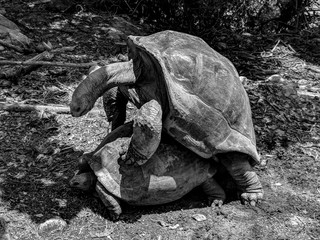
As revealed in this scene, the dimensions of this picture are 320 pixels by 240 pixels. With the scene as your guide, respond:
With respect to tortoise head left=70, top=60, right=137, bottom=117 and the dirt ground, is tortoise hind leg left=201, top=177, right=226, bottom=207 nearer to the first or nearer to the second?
the dirt ground

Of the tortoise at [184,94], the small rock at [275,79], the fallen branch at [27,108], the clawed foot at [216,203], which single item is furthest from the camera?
the small rock at [275,79]

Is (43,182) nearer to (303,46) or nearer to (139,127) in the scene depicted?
(139,127)

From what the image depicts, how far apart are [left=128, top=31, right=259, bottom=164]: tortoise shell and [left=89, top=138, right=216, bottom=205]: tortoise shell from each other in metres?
0.21

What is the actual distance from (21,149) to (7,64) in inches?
64.5

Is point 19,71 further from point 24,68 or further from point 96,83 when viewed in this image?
point 96,83

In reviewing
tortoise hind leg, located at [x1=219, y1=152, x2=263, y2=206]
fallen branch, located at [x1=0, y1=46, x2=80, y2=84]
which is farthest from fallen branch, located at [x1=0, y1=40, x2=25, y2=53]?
tortoise hind leg, located at [x1=219, y1=152, x2=263, y2=206]

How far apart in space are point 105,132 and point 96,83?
1443 mm

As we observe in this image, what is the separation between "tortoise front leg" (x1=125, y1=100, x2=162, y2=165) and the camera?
3408mm

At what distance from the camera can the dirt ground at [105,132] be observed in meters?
3.79

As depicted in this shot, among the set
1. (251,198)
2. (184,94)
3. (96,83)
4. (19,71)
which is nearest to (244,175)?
(251,198)

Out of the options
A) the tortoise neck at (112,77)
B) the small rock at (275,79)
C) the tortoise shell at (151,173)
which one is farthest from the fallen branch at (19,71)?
the small rock at (275,79)

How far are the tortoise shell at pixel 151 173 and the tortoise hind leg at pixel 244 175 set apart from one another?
0.21m

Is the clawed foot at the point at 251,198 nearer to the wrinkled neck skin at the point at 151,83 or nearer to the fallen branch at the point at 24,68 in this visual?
the wrinkled neck skin at the point at 151,83

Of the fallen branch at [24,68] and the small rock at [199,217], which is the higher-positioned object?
the small rock at [199,217]
